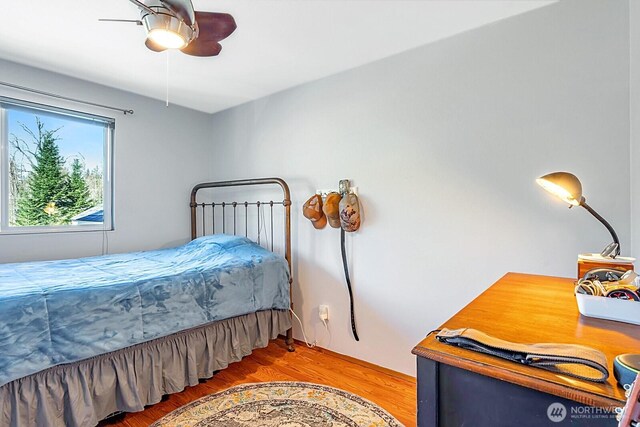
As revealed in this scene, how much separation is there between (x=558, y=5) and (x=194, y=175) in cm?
319

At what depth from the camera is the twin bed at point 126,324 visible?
1445mm

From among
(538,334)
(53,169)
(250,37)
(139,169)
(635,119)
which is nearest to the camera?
(538,334)

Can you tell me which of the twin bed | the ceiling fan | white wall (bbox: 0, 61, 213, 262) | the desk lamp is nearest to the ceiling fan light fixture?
the ceiling fan

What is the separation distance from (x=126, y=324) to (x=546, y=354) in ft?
6.02

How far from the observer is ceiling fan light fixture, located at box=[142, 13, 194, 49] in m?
1.33

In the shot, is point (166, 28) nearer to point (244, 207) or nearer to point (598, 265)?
point (598, 265)

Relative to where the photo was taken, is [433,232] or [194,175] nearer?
[433,232]

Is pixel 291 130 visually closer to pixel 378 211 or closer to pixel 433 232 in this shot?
pixel 378 211

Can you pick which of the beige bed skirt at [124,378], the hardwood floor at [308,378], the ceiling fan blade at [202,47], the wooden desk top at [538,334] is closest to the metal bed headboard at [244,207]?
the hardwood floor at [308,378]

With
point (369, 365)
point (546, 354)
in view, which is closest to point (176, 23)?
point (546, 354)

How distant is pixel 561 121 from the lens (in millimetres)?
1683

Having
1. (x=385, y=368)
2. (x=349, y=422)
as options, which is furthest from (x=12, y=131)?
(x=385, y=368)

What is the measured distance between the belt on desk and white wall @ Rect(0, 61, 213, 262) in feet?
9.74

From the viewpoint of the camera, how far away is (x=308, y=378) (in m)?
2.25
